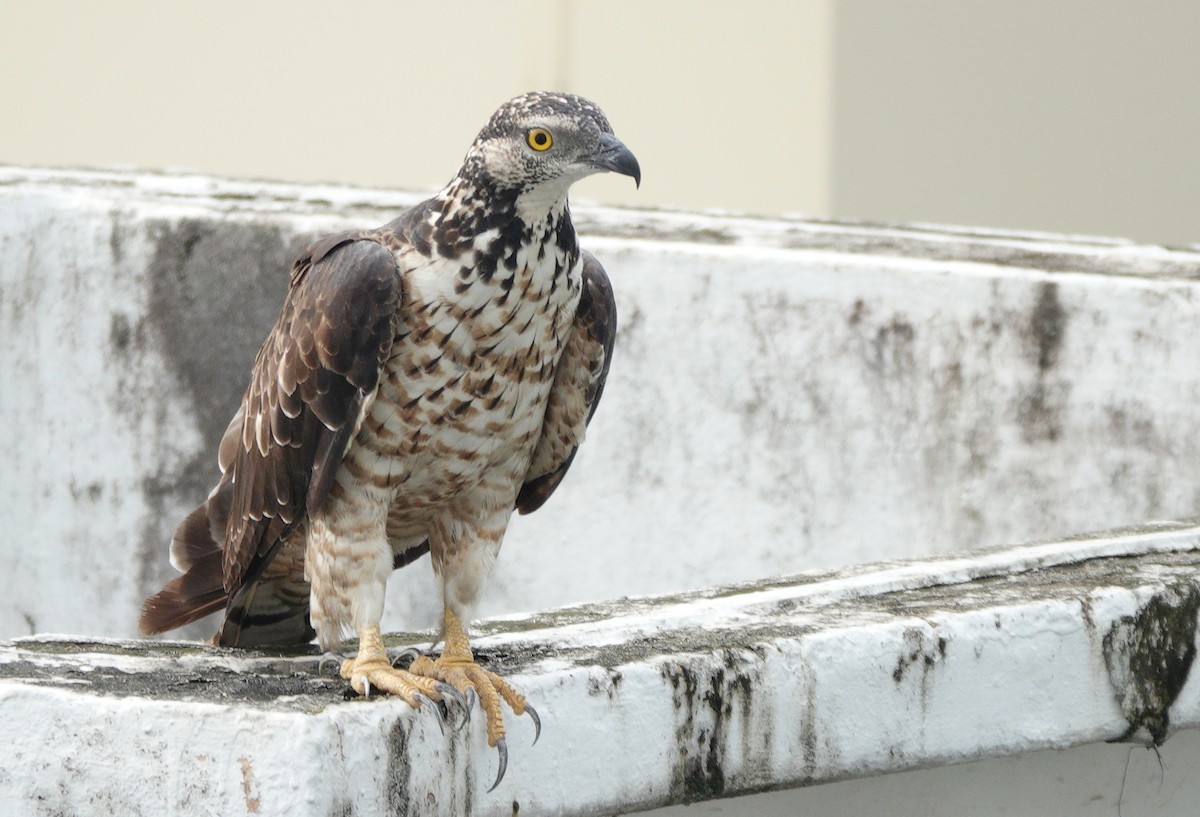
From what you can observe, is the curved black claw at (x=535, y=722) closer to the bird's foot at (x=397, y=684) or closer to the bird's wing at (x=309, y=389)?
the bird's foot at (x=397, y=684)

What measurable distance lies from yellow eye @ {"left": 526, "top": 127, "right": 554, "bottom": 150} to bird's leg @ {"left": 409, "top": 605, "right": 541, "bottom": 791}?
101cm

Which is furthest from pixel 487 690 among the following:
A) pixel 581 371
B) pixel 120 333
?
pixel 120 333

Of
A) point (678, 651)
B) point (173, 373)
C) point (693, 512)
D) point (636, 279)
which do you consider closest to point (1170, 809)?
point (678, 651)

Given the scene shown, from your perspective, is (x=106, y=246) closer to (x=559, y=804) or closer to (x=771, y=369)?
(x=771, y=369)

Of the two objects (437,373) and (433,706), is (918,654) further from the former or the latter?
(437,373)

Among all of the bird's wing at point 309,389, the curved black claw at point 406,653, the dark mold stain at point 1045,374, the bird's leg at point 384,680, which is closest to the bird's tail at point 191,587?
the bird's wing at point 309,389

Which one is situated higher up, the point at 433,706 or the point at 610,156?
the point at 610,156

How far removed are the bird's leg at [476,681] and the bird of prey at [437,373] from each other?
0.01m

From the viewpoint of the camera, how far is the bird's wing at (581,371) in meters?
3.53

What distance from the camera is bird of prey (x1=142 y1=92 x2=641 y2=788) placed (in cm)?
320

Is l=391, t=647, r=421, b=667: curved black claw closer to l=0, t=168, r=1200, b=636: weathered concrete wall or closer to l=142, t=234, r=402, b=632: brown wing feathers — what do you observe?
l=142, t=234, r=402, b=632: brown wing feathers

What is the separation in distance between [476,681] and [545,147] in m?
1.08

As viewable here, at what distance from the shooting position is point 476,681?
281 centimetres

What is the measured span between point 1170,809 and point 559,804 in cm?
143
